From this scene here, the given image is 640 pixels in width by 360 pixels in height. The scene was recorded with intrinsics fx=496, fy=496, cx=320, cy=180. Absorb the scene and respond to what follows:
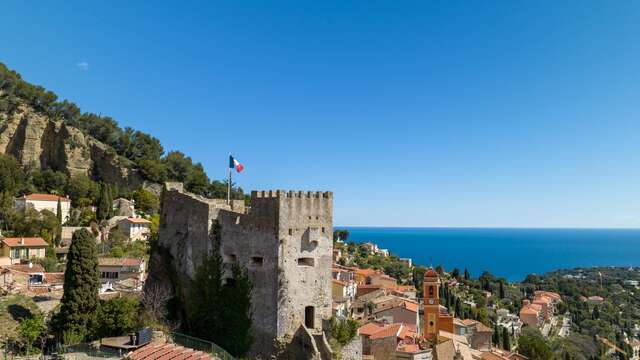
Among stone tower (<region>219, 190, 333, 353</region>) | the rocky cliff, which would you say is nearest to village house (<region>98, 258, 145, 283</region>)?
stone tower (<region>219, 190, 333, 353</region>)

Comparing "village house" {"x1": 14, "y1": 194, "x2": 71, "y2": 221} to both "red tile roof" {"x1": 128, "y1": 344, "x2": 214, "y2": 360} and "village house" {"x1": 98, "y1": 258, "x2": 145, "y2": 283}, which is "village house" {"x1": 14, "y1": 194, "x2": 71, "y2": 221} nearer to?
"village house" {"x1": 98, "y1": 258, "x2": 145, "y2": 283}

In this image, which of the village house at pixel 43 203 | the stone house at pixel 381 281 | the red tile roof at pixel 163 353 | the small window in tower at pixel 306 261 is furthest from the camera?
the stone house at pixel 381 281

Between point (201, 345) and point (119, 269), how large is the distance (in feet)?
100

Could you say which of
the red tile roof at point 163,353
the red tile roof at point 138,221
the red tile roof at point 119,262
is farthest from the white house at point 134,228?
the red tile roof at point 163,353

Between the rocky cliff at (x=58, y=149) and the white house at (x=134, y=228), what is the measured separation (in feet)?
58.1

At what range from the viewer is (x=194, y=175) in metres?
84.2

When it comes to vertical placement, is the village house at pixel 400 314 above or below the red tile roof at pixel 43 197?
below

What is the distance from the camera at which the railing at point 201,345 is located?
22328mm

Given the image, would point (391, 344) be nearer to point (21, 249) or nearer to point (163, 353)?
point (163, 353)

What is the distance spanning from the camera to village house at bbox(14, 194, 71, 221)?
66938mm

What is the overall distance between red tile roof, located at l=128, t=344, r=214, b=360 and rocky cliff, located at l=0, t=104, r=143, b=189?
71.5m

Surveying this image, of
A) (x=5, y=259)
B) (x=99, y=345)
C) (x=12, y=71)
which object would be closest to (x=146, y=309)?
(x=99, y=345)

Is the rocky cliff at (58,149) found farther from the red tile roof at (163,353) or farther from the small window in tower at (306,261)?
the red tile roof at (163,353)

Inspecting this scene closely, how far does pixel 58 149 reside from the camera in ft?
283
